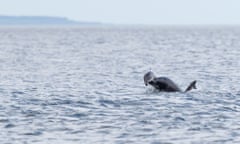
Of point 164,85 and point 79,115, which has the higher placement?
point 79,115

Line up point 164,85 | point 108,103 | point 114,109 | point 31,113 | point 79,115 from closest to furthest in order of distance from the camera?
point 79,115 → point 31,113 → point 114,109 → point 108,103 → point 164,85

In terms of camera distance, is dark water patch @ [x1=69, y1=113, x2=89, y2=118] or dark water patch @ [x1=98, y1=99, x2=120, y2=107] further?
dark water patch @ [x1=98, y1=99, x2=120, y2=107]

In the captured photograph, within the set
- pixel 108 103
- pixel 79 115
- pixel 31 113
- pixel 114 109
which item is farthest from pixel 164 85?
pixel 31 113

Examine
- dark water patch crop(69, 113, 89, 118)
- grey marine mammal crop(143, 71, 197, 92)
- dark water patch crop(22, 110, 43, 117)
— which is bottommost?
grey marine mammal crop(143, 71, 197, 92)

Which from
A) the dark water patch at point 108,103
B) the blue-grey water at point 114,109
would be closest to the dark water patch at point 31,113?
the blue-grey water at point 114,109

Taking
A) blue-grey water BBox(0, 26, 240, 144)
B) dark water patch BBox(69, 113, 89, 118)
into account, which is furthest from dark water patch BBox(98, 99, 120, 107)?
dark water patch BBox(69, 113, 89, 118)

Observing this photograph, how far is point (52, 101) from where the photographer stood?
96.3 feet

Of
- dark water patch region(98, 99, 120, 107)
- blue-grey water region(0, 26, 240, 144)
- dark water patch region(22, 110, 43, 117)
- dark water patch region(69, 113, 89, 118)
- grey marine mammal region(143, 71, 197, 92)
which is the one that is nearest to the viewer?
blue-grey water region(0, 26, 240, 144)

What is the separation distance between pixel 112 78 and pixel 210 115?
17308 mm

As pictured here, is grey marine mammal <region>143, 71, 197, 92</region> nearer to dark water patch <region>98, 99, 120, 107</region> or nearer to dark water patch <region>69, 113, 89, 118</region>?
dark water patch <region>98, 99, 120, 107</region>

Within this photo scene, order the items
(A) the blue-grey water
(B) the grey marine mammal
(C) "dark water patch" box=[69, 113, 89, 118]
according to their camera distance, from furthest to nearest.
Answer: (B) the grey marine mammal → (C) "dark water patch" box=[69, 113, 89, 118] → (A) the blue-grey water

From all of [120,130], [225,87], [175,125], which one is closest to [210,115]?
[175,125]

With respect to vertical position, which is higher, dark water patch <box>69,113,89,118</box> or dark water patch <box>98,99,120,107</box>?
dark water patch <box>69,113,89,118</box>

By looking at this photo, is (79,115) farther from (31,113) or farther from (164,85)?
(164,85)
